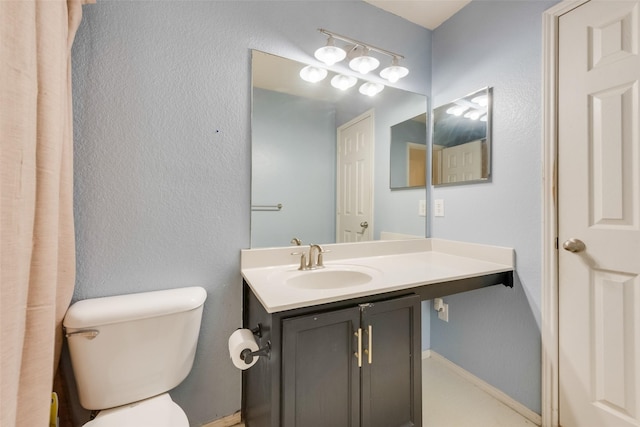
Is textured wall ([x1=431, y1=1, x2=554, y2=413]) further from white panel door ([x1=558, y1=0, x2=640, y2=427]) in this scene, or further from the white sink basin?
the white sink basin

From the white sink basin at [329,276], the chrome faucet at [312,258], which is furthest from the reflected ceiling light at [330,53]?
the white sink basin at [329,276]

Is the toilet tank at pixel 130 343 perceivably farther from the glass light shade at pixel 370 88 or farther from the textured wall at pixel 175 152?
the glass light shade at pixel 370 88

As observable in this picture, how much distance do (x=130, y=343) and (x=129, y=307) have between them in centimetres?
14

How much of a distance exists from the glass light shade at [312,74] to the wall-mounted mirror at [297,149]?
0.03 m

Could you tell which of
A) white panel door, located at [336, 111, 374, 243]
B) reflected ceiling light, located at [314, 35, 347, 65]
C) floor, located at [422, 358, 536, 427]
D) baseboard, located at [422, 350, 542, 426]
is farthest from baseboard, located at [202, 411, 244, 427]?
reflected ceiling light, located at [314, 35, 347, 65]

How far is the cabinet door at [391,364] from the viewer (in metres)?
1.04

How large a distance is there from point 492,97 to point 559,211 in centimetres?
73

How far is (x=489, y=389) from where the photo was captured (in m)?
1.57

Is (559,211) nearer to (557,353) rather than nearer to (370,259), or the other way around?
(557,353)

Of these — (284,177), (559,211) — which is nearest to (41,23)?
(284,177)

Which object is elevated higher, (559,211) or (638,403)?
(559,211)

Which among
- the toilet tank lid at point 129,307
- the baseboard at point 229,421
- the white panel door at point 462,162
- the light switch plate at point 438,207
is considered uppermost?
the white panel door at point 462,162

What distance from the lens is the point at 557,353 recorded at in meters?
1.29

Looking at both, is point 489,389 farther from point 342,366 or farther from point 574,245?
point 342,366
